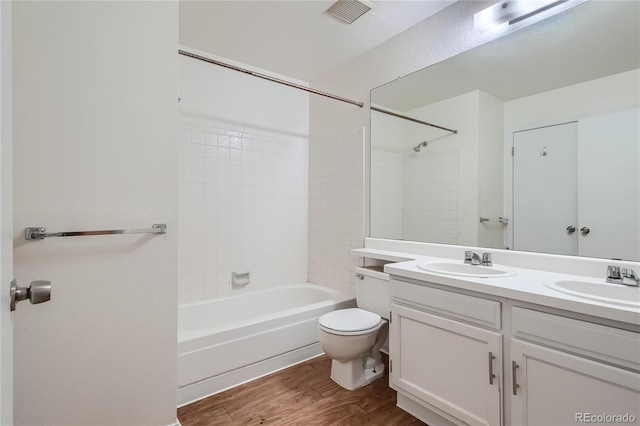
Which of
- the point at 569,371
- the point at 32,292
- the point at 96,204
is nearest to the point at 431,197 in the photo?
the point at 569,371

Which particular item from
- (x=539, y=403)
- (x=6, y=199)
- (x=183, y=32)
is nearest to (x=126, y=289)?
(x=6, y=199)

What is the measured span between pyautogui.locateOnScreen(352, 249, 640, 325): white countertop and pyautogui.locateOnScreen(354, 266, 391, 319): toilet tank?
1.30ft

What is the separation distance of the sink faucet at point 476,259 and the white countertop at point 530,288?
68mm

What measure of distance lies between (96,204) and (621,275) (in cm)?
223

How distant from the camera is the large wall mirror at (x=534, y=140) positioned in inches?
56.7

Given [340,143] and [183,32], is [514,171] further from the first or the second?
[183,32]

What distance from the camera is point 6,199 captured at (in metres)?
0.54

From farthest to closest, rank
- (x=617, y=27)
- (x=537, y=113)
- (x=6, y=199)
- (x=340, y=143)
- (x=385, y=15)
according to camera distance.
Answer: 1. (x=340, y=143)
2. (x=385, y=15)
3. (x=537, y=113)
4. (x=617, y=27)
5. (x=6, y=199)

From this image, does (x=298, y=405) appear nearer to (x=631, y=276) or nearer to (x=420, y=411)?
(x=420, y=411)

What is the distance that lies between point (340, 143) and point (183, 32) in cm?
152

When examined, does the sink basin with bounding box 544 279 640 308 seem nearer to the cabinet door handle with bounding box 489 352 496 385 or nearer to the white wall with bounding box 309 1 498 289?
the cabinet door handle with bounding box 489 352 496 385

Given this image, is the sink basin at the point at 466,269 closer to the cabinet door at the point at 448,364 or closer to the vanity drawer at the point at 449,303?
the vanity drawer at the point at 449,303

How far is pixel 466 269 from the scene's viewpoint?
1.75 meters

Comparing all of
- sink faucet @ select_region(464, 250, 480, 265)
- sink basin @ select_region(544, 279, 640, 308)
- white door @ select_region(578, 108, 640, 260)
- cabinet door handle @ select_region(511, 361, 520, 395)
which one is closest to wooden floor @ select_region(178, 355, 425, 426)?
cabinet door handle @ select_region(511, 361, 520, 395)
